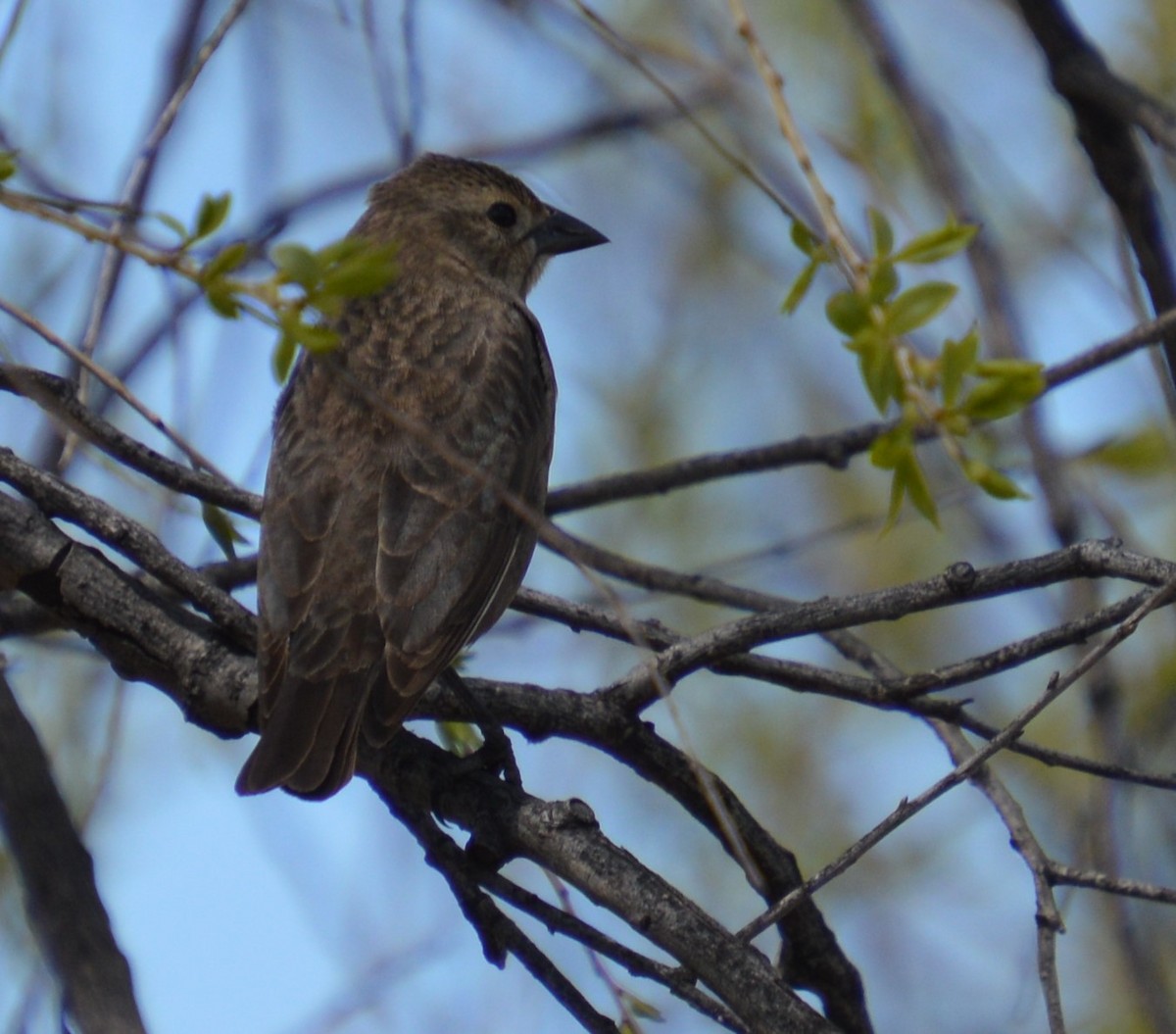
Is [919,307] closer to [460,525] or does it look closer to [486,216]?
[460,525]

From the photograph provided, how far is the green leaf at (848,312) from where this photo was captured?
3059 millimetres

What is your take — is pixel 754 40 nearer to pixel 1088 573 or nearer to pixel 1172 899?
pixel 1088 573

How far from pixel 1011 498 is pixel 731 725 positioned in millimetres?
6060

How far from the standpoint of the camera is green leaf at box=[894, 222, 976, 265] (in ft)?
10.2

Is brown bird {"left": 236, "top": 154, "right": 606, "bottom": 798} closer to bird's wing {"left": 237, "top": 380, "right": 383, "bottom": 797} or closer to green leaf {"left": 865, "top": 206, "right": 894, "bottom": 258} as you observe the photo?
bird's wing {"left": 237, "top": 380, "right": 383, "bottom": 797}

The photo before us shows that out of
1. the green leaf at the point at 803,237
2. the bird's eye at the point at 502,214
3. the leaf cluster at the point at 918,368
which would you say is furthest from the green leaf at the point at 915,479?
the bird's eye at the point at 502,214

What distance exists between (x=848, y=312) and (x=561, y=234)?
11.0 ft

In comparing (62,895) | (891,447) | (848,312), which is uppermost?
(848,312)

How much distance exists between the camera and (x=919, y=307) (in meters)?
3.06

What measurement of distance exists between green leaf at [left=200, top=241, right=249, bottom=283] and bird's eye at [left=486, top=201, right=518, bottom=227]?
11.8 feet

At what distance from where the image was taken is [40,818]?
1.89m

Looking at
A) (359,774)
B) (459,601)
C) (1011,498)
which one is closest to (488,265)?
(459,601)

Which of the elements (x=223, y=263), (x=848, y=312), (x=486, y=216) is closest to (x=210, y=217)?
(x=223, y=263)

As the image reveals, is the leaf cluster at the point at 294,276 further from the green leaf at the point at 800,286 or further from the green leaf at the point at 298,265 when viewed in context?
the green leaf at the point at 800,286
